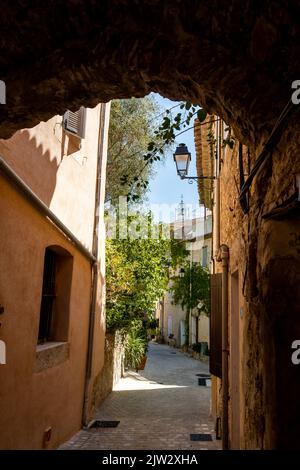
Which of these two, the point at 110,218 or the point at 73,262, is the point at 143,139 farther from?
the point at 73,262

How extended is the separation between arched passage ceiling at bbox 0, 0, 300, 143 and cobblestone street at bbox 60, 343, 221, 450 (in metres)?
5.52

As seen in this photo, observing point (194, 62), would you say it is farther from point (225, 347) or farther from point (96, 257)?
point (96, 257)

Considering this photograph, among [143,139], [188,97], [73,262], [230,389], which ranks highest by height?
[143,139]

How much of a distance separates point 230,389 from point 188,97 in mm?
3890

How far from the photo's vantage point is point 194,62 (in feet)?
8.13

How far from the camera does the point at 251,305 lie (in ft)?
9.29

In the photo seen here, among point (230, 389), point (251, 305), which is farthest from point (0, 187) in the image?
point (230, 389)

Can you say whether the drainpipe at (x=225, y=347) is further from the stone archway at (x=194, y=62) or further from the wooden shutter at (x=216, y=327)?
the stone archway at (x=194, y=62)

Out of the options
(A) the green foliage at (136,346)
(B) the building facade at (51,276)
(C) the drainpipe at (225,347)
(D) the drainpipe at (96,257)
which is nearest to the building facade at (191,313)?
(A) the green foliage at (136,346)

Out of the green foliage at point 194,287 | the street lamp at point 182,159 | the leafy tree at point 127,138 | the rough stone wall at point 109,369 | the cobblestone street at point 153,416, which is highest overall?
the leafy tree at point 127,138

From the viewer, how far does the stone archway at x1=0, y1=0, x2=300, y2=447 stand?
2268mm

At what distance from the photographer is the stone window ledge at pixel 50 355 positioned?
5.06 m

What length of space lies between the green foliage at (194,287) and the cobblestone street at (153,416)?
7.82m

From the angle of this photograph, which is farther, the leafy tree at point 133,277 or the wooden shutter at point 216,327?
the leafy tree at point 133,277
